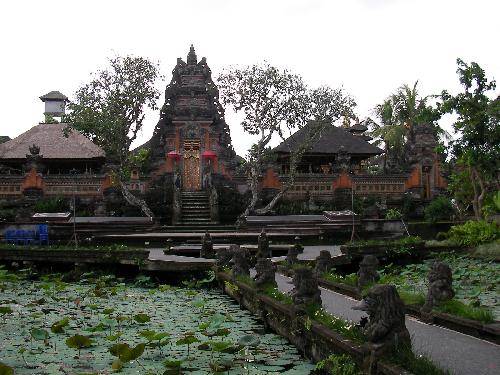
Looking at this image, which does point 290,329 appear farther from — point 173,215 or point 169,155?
point 169,155

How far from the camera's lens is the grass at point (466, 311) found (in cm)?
736

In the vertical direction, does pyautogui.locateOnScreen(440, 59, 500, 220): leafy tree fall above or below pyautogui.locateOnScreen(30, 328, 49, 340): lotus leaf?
above

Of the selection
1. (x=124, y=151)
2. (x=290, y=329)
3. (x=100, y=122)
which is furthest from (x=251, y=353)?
(x=124, y=151)

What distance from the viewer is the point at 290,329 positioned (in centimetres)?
824

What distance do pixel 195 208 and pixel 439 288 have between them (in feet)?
67.5

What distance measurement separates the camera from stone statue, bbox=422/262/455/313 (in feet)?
27.5

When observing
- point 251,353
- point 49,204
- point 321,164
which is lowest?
point 251,353

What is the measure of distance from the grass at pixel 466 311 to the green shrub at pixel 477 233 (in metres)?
12.2

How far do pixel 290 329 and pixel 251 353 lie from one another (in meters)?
1.08

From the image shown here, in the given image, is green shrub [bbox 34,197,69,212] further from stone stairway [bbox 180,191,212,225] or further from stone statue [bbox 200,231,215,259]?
stone statue [bbox 200,231,215,259]

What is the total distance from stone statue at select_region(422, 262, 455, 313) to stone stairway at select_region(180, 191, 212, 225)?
1868cm

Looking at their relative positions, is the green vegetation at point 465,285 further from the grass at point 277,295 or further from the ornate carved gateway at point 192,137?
the ornate carved gateway at point 192,137

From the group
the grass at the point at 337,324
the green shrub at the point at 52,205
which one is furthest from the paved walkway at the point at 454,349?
the green shrub at the point at 52,205

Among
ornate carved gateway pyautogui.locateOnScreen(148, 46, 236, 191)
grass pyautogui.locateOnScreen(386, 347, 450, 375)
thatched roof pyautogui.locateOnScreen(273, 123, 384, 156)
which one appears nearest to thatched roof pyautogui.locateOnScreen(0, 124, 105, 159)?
ornate carved gateway pyautogui.locateOnScreen(148, 46, 236, 191)
